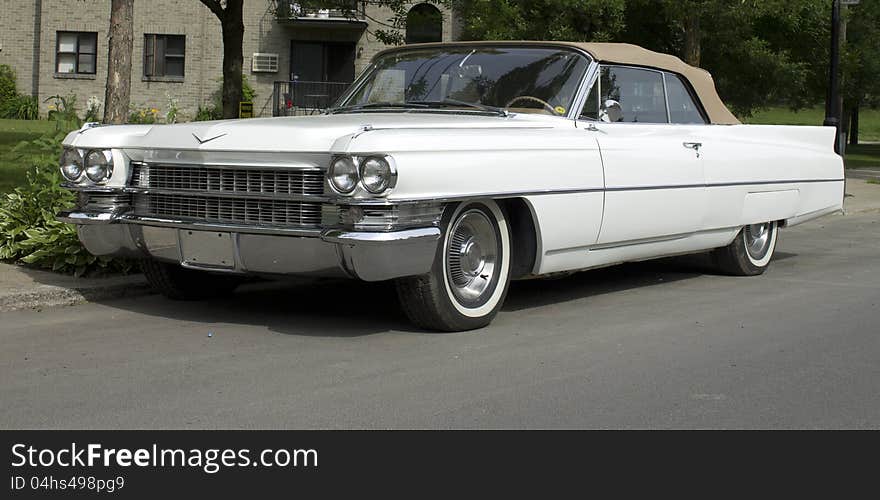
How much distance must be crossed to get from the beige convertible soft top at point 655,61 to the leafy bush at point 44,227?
2.51 metres

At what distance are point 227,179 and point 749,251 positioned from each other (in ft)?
15.4

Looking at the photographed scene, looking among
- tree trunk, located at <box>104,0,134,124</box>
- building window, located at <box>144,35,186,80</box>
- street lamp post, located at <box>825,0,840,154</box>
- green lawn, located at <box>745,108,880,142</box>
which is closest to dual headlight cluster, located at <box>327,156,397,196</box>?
tree trunk, located at <box>104,0,134,124</box>

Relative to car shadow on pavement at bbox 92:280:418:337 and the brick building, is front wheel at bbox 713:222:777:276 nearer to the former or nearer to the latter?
car shadow on pavement at bbox 92:280:418:337

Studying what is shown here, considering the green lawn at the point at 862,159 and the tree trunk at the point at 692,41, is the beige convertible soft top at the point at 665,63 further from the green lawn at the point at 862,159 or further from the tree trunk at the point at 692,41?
the green lawn at the point at 862,159

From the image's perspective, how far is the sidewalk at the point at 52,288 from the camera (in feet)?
23.9

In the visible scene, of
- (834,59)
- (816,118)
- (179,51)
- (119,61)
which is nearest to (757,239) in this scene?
(119,61)

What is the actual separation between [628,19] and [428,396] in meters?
17.2

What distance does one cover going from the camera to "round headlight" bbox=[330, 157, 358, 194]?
592 centimetres

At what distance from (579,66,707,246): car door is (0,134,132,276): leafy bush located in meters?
3.26

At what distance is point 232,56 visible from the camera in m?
17.4

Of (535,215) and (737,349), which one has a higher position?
(535,215)

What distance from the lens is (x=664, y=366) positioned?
5.90m

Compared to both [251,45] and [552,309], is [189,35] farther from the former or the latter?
[552,309]
